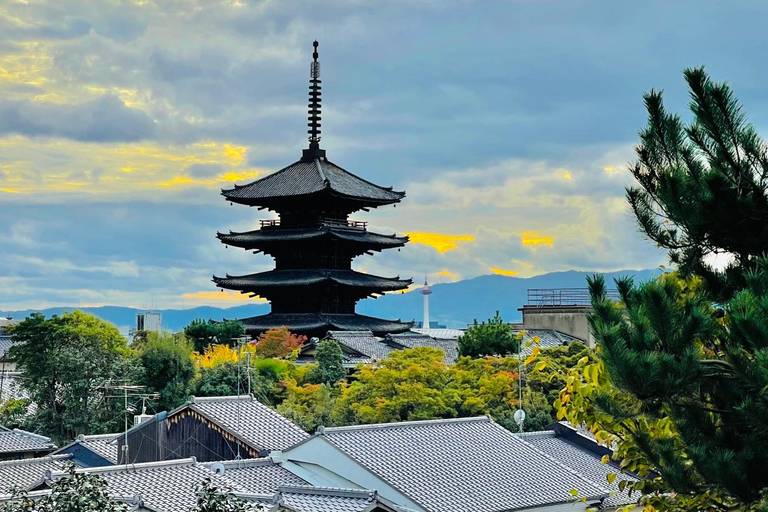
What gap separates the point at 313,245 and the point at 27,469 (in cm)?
3380

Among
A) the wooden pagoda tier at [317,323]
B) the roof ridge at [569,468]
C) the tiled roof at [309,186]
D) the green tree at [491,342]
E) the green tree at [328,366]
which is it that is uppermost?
the tiled roof at [309,186]

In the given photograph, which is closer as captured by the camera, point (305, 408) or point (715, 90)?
point (715, 90)

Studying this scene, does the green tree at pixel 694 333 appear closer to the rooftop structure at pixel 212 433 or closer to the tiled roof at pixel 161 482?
the tiled roof at pixel 161 482

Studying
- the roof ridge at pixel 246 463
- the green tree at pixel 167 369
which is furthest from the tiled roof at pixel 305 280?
the roof ridge at pixel 246 463

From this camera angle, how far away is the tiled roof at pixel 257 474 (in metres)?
25.7

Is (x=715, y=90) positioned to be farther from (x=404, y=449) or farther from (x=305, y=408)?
(x=305, y=408)

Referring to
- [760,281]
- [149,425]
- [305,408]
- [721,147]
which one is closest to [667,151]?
[721,147]

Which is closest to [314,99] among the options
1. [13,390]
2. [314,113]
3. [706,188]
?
[314,113]

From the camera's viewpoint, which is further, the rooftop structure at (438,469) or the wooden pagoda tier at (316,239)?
the wooden pagoda tier at (316,239)

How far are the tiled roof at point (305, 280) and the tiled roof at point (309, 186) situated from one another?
450 cm

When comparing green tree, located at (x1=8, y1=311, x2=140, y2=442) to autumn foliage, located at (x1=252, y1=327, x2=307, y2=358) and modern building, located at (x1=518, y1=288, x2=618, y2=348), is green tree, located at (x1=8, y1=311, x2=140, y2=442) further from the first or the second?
modern building, located at (x1=518, y1=288, x2=618, y2=348)

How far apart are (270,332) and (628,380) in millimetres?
47993

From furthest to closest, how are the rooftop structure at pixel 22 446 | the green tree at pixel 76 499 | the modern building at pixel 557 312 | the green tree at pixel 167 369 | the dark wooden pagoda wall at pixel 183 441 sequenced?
the modern building at pixel 557 312, the green tree at pixel 167 369, the rooftop structure at pixel 22 446, the dark wooden pagoda wall at pixel 183 441, the green tree at pixel 76 499

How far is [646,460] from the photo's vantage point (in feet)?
36.4
